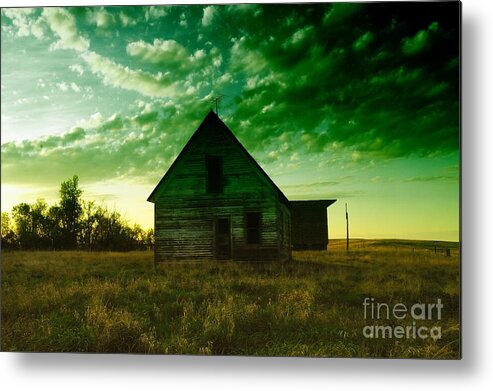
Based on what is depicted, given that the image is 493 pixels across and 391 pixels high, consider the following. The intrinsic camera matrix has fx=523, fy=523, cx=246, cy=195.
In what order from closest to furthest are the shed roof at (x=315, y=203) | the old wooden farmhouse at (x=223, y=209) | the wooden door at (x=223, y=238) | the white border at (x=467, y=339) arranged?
the white border at (x=467, y=339) → the shed roof at (x=315, y=203) → the old wooden farmhouse at (x=223, y=209) → the wooden door at (x=223, y=238)

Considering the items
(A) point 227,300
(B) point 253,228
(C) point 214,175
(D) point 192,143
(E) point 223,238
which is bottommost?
(A) point 227,300

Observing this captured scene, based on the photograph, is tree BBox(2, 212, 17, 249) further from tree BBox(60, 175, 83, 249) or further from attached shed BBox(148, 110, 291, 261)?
attached shed BBox(148, 110, 291, 261)

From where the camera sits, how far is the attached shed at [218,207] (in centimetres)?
598

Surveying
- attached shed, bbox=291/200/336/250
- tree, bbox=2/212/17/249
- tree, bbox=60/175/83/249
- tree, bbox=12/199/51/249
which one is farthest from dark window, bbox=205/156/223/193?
tree, bbox=2/212/17/249

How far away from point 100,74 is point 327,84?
100 inches

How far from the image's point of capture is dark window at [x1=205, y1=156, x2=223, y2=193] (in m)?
6.39

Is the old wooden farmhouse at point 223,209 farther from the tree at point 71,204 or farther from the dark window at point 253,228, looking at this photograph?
the tree at point 71,204

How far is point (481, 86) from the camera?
5.37 metres

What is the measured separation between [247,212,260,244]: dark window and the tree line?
1.19m

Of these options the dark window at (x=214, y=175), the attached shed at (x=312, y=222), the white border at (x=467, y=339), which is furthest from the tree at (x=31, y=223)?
the attached shed at (x=312, y=222)

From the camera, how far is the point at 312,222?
5.76m

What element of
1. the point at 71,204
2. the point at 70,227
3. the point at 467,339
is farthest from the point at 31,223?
the point at 467,339

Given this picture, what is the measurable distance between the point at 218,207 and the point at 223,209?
66 mm

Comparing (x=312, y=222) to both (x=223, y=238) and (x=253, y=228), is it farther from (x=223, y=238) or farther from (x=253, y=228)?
(x=223, y=238)
